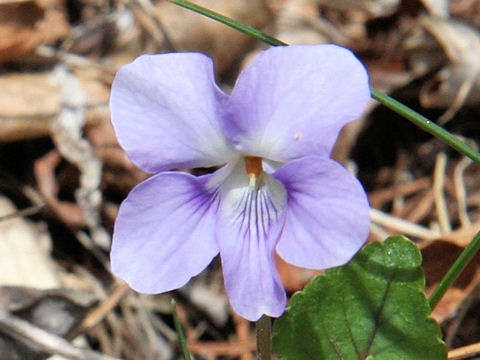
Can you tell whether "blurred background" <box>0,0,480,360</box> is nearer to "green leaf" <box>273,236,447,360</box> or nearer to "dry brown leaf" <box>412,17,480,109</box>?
"dry brown leaf" <box>412,17,480,109</box>

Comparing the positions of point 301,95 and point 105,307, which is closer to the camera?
point 301,95

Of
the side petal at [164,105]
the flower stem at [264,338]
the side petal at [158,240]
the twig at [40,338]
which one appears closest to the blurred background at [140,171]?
the twig at [40,338]

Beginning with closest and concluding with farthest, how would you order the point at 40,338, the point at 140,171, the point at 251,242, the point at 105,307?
the point at 251,242 < the point at 40,338 < the point at 105,307 < the point at 140,171

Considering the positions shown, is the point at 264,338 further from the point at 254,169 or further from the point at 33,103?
the point at 33,103

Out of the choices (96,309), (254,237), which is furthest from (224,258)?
(96,309)

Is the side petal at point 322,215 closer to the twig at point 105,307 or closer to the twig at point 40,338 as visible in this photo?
the twig at point 40,338

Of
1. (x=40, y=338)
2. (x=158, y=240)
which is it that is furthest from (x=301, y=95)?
(x=40, y=338)

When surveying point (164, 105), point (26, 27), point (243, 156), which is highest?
point (164, 105)
